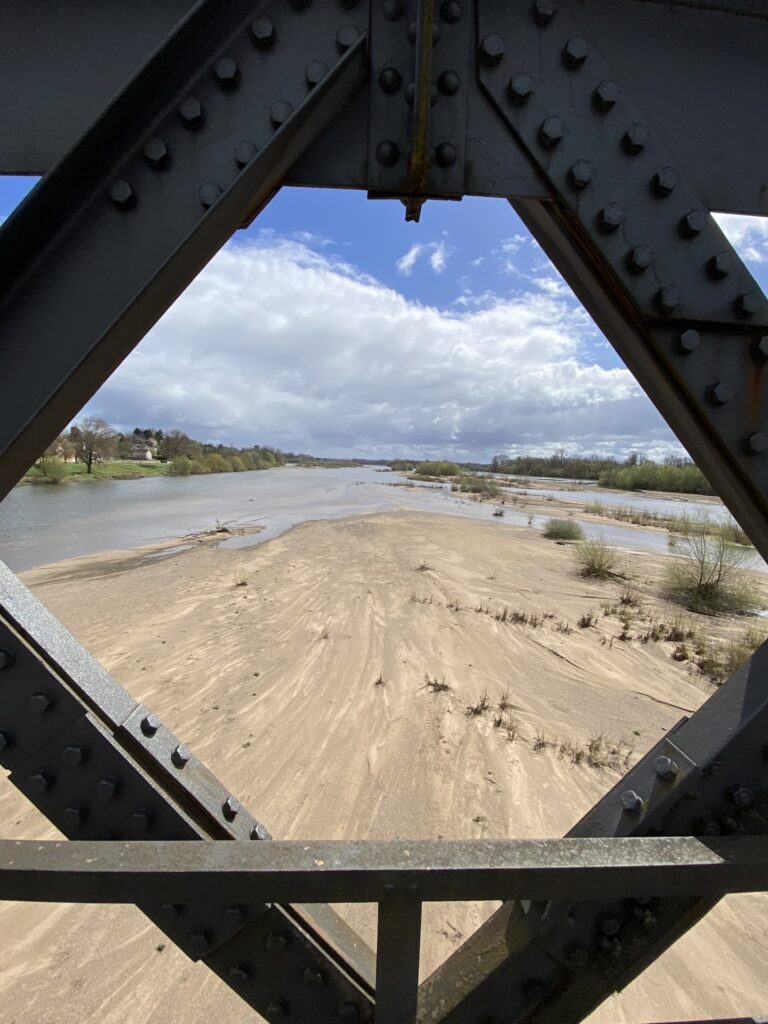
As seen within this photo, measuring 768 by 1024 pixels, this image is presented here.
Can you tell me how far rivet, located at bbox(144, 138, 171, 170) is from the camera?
1.03m

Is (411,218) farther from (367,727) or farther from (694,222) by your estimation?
(367,727)

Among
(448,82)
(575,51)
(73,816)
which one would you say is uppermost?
(575,51)

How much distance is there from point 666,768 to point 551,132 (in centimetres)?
153

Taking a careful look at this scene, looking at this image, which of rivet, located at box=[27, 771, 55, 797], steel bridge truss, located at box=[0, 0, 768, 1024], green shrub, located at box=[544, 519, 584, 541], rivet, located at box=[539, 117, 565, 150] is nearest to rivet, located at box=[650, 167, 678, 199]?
steel bridge truss, located at box=[0, 0, 768, 1024]

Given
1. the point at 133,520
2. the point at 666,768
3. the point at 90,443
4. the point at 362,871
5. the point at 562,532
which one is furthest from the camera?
the point at 90,443

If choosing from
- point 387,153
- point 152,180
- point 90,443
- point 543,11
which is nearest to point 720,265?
point 543,11

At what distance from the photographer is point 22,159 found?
44.1 inches

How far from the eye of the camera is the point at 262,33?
104 cm

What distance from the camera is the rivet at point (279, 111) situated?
3.42 feet

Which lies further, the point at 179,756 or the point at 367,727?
the point at 367,727

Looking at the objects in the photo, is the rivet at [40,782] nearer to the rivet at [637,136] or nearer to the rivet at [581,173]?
the rivet at [581,173]

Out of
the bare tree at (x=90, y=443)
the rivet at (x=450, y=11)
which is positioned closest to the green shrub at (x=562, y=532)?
the rivet at (x=450, y=11)

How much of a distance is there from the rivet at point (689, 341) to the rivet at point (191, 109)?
45.4 inches

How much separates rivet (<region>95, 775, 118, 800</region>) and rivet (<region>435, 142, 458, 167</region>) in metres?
1.62
